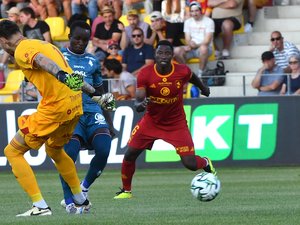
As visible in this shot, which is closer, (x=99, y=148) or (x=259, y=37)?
(x=99, y=148)

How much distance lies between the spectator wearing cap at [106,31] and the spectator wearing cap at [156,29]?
84 cm

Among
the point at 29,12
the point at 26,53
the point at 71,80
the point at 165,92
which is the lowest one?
the point at 165,92

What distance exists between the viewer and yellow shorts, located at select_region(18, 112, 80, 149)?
11812 mm

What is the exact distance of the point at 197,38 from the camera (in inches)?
Answer: 949

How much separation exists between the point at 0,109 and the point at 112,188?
5.29 meters

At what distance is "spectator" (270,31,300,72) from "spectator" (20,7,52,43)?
522 cm

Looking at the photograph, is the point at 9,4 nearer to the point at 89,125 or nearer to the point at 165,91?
the point at 165,91

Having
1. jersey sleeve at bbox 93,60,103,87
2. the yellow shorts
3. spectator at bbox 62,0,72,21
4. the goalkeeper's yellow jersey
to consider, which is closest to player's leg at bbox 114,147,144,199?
jersey sleeve at bbox 93,60,103,87

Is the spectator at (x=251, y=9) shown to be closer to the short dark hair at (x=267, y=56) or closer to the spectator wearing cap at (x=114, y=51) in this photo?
the short dark hair at (x=267, y=56)

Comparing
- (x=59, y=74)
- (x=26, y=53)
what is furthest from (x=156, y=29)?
(x=59, y=74)

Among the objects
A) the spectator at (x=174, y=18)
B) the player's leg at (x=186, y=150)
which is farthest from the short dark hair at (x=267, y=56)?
the player's leg at (x=186, y=150)

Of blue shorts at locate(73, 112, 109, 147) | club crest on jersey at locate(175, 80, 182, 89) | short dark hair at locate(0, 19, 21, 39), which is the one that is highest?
short dark hair at locate(0, 19, 21, 39)

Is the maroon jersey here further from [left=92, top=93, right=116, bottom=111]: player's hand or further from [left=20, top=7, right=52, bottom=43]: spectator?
[left=20, top=7, right=52, bottom=43]: spectator

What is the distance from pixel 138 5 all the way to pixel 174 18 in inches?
73.5
